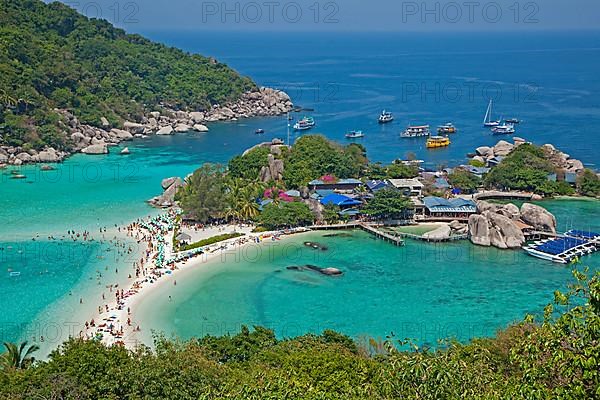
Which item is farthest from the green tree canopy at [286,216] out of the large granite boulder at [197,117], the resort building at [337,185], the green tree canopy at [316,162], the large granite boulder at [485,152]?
the large granite boulder at [197,117]

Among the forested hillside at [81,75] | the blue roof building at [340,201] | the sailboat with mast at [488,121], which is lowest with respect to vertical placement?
the blue roof building at [340,201]

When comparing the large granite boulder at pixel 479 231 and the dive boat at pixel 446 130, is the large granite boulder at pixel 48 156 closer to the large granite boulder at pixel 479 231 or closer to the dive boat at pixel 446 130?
the large granite boulder at pixel 479 231

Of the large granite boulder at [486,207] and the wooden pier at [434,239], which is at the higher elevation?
the large granite boulder at [486,207]

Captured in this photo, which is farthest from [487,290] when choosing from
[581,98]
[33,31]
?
[581,98]

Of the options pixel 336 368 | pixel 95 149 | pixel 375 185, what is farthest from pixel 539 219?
pixel 95 149

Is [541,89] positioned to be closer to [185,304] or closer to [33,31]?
[33,31]

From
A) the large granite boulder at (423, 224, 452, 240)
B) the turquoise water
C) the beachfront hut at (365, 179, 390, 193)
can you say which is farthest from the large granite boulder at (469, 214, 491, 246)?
the beachfront hut at (365, 179, 390, 193)
